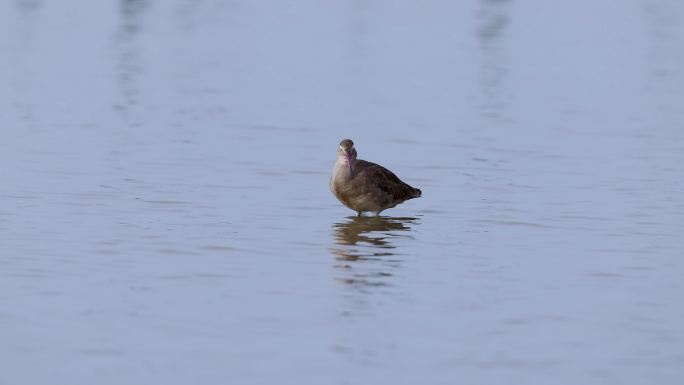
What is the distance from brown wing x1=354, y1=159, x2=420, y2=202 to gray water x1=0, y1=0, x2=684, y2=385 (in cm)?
34

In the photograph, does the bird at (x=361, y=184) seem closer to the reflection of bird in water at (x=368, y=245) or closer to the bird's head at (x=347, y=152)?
the bird's head at (x=347, y=152)

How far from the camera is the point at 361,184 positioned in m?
19.7

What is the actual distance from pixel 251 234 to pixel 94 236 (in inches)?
72.1

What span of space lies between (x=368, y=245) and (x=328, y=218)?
1.89 meters

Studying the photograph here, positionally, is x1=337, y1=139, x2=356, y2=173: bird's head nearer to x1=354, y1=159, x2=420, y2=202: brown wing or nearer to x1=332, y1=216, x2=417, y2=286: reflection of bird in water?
x1=354, y1=159, x2=420, y2=202: brown wing

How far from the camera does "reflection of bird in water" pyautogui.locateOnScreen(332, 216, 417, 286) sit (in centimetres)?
1606

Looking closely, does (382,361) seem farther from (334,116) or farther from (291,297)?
(334,116)

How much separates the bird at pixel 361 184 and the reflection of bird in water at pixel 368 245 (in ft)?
0.82

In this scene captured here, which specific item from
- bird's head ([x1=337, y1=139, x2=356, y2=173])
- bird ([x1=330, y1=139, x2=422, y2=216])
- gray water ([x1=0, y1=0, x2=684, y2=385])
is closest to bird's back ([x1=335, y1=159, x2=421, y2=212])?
bird ([x1=330, y1=139, x2=422, y2=216])

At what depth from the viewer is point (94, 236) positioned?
17.5m

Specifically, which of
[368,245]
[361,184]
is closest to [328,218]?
[361,184]

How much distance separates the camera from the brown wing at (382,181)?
1980cm

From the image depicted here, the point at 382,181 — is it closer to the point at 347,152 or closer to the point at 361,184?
the point at 361,184

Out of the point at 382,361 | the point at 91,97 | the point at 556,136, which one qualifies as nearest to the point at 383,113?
the point at 556,136
